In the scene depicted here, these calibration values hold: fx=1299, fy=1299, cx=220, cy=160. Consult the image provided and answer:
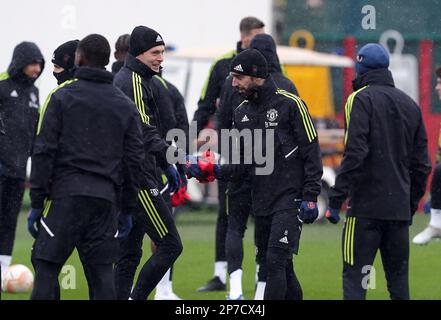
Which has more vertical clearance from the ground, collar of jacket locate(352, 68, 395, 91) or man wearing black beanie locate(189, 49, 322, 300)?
collar of jacket locate(352, 68, 395, 91)

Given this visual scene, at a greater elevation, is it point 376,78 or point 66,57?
point 66,57

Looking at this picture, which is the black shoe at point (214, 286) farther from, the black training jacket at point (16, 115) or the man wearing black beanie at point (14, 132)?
the black training jacket at point (16, 115)

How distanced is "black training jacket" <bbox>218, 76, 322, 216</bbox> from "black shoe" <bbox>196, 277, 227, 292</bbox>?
263 cm

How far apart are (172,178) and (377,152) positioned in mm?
1845

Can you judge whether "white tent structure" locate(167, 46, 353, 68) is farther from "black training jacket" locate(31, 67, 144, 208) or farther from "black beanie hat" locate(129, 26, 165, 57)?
"black training jacket" locate(31, 67, 144, 208)

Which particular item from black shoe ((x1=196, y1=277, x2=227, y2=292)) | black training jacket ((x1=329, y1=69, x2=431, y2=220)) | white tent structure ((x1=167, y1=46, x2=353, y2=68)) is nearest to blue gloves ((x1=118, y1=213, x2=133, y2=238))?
black training jacket ((x1=329, y1=69, x2=431, y2=220))

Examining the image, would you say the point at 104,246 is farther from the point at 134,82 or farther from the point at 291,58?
the point at 291,58

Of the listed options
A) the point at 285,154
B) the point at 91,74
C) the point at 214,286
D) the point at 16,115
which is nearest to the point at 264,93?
the point at 285,154

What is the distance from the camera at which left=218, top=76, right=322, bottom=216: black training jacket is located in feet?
32.2

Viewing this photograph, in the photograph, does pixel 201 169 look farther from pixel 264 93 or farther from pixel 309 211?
pixel 309 211

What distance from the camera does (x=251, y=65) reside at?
9.98 meters

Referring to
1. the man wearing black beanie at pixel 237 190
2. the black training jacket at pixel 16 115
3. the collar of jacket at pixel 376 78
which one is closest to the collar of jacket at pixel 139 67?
the man wearing black beanie at pixel 237 190

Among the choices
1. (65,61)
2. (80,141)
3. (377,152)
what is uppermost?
(65,61)
